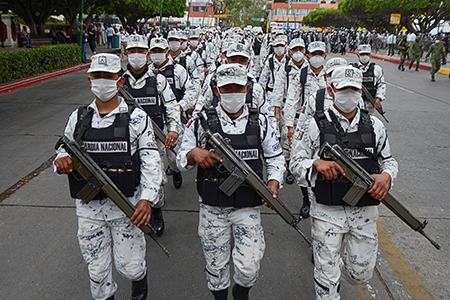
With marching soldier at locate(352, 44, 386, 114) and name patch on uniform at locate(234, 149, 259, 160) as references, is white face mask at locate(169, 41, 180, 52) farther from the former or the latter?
name patch on uniform at locate(234, 149, 259, 160)

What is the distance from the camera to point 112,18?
52156 millimetres

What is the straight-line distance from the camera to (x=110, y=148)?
2914mm

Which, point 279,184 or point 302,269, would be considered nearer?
point 279,184

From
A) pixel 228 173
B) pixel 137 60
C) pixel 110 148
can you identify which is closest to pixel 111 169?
pixel 110 148

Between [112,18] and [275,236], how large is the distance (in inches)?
2108

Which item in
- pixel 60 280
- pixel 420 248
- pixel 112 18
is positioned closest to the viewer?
pixel 60 280

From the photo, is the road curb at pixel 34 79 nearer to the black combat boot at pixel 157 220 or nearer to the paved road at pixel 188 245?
the paved road at pixel 188 245

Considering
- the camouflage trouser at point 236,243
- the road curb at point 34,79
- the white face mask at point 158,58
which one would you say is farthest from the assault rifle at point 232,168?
the road curb at point 34,79

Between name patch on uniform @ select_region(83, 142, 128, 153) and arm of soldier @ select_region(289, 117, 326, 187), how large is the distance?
1.36 metres

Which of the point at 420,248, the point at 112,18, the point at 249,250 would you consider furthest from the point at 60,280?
the point at 112,18

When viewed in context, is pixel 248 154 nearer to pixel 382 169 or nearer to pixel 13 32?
pixel 382 169

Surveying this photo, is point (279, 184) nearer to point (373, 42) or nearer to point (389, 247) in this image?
point (389, 247)

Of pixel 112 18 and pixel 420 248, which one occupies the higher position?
pixel 112 18

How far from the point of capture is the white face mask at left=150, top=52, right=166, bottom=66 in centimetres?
589
